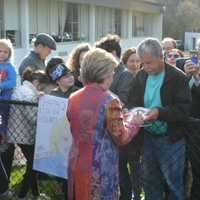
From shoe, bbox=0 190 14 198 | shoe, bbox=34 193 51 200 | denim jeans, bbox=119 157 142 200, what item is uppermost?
A: denim jeans, bbox=119 157 142 200

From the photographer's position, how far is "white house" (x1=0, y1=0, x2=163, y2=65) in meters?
15.3

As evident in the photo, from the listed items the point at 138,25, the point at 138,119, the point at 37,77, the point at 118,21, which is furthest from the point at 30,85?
the point at 138,25

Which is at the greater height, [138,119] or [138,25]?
[138,25]

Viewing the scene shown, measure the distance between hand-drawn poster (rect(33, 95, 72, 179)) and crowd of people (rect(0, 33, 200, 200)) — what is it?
0.32 metres

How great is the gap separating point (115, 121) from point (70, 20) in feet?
57.3

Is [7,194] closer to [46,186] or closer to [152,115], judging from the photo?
[46,186]

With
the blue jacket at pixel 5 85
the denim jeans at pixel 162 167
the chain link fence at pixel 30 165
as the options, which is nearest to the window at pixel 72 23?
the chain link fence at pixel 30 165

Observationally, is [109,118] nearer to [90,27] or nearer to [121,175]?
[121,175]

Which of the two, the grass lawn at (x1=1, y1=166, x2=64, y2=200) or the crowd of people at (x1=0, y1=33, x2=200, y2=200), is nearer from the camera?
the crowd of people at (x1=0, y1=33, x2=200, y2=200)

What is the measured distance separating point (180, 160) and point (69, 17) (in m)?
16.9

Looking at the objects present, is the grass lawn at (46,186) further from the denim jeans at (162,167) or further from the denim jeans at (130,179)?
the denim jeans at (162,167)

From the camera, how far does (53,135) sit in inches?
152

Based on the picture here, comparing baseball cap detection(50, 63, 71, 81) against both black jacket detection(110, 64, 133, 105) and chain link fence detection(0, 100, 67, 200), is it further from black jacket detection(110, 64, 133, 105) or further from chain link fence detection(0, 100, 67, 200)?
black jacket detection(110, 64, 133, 105)

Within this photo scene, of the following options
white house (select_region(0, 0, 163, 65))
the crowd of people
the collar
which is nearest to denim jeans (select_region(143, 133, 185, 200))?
the crowd of people
